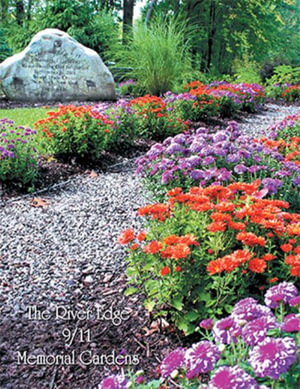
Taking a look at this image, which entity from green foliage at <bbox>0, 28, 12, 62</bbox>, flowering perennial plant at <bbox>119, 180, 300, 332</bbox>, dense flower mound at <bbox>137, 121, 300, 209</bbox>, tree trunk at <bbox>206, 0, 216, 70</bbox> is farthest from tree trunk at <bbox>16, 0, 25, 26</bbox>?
flowering perennial plant at <bbox>119, 180, 300, 332</bbox>

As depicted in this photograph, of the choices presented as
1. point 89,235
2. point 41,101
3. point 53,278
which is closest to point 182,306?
point 53,278

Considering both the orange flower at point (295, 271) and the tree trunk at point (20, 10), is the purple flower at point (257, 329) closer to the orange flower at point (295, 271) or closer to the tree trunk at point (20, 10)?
the orange flower at point (295, 271)

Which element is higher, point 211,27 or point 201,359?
point 211,27

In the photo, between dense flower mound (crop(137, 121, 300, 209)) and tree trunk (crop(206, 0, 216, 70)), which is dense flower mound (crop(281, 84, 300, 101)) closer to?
tree trunk (crop(206, 0, 216, 70))

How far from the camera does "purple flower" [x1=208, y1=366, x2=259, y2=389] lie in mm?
1076

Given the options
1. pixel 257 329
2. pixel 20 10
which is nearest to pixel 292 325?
pixel 257 329

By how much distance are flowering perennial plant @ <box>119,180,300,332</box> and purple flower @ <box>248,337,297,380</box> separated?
68cm

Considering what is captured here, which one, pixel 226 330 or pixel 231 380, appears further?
pixel 226 330

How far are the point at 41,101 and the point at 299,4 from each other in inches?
1041

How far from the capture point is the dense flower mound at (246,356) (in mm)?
1093

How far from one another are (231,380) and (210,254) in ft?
3.77

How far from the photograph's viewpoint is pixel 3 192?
14.4 feet

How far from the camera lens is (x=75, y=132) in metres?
5.04

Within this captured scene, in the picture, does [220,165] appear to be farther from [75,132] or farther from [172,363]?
[172,363]
